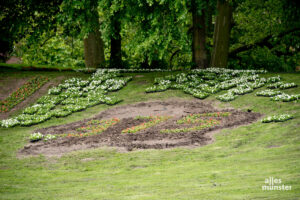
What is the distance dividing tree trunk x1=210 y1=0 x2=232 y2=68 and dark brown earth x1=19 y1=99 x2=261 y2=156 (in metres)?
7.68

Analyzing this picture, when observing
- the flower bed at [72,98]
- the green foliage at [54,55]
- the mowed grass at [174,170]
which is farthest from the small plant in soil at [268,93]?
the green foliage at [54,55]

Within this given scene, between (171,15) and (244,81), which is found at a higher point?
(171,15)

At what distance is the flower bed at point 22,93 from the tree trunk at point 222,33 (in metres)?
10.8

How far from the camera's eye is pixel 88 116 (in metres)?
14.1

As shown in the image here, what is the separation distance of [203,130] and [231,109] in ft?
9.18

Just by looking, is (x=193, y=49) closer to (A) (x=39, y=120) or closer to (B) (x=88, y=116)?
(B) (x=88, y=116)

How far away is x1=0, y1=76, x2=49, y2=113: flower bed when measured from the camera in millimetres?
16773

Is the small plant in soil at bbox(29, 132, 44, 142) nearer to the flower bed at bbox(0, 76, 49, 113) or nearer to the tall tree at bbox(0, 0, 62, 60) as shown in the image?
the flower bed at bbox(0, 76, 49, 113)

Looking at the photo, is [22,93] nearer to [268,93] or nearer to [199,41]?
[199,41]

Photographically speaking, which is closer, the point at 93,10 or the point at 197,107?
the point at 197,107

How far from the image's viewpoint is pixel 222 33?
20.2 meters

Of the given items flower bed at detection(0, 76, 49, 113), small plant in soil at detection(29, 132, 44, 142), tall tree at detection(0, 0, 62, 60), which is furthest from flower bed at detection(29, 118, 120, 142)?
tall tree at detection(0, 0, 62, 60)

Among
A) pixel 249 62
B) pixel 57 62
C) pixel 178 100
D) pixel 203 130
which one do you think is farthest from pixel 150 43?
pixel 57 62
